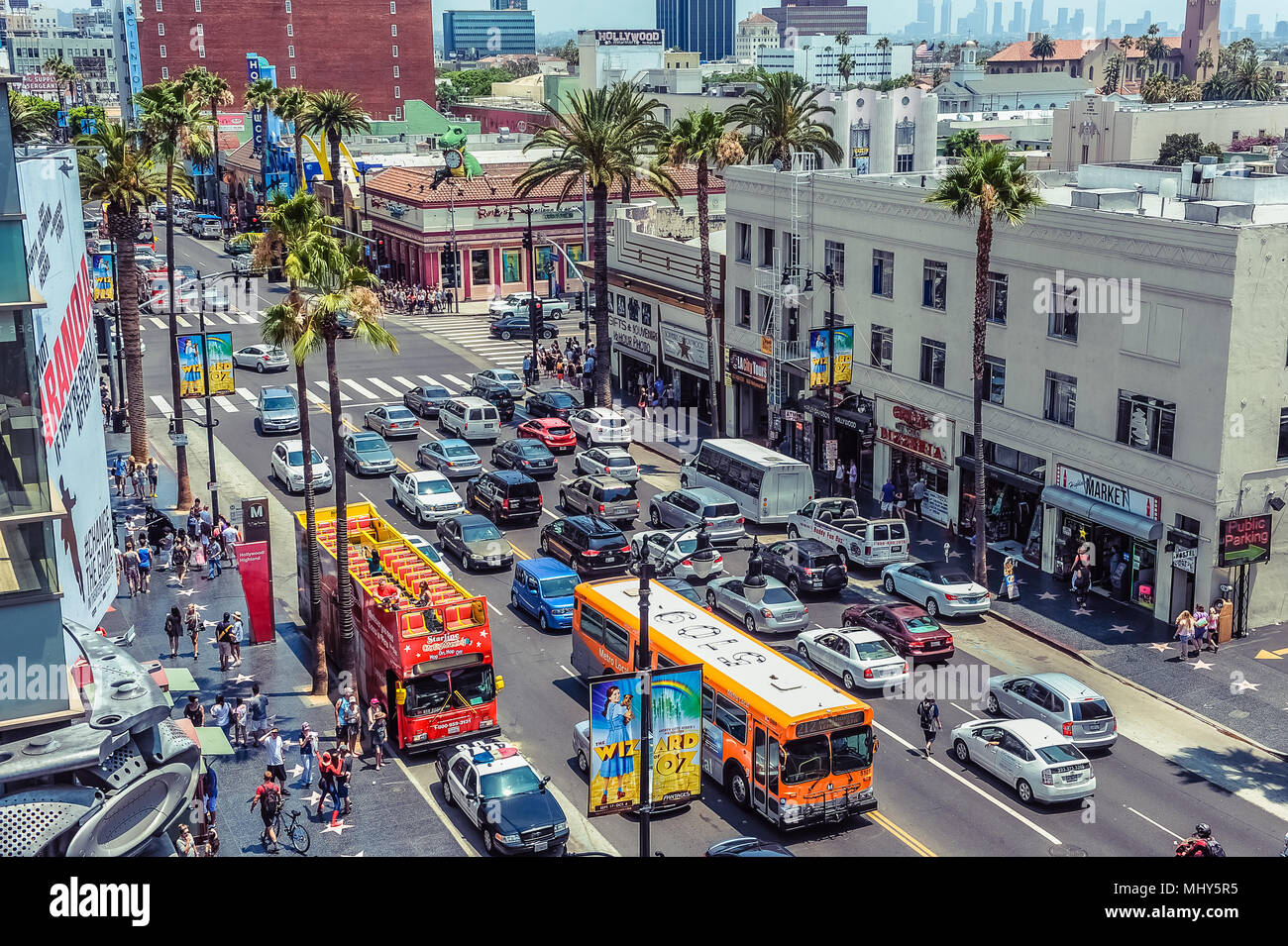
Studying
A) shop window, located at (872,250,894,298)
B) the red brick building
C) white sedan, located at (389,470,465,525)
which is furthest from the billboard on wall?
the red brick building

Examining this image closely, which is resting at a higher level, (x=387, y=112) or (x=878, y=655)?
(x=387, y=112)

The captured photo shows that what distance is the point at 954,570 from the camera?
45.5m

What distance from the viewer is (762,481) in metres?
49.5

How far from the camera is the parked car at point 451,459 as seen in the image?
55.4 m

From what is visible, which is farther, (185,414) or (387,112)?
A: (387,112)

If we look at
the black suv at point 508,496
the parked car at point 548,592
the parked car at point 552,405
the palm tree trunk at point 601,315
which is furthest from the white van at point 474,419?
the parked car at point 548,592

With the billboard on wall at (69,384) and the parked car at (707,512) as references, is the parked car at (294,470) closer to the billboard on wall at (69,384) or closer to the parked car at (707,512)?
the parked car at (707,512)

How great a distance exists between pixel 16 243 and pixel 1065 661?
3071cm

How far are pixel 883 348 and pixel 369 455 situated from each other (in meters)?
22.0

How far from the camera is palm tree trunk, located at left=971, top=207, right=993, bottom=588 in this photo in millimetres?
43062

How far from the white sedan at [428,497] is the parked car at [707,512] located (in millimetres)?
8023

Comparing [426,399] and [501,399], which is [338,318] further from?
[501,399]
